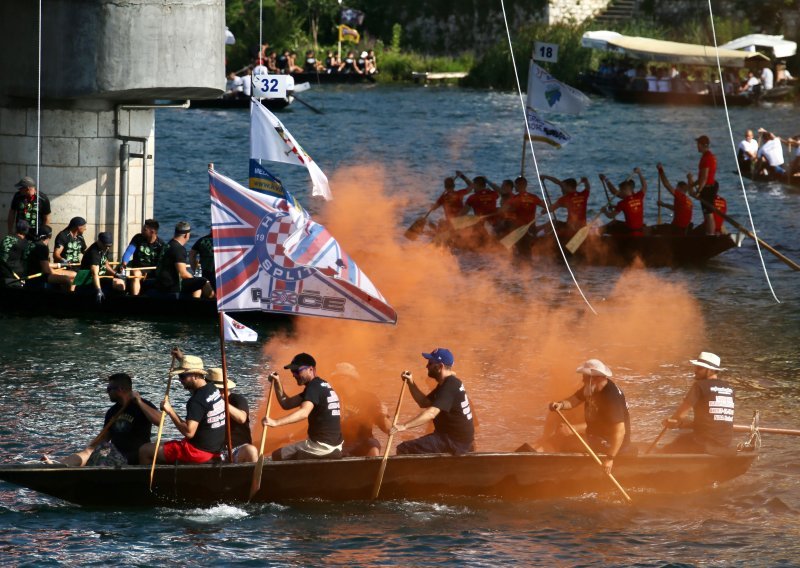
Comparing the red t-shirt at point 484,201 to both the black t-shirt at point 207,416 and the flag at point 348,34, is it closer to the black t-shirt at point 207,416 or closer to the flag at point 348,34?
the black t-shirt at point 207,416

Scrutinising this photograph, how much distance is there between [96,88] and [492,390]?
9253 mm

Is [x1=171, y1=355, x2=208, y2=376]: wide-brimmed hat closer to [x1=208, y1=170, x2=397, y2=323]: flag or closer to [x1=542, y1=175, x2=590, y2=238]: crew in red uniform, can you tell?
[x1=208, y1=170, x2=397, y2=323]: flag

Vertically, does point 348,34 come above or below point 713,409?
above

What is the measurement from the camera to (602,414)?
1581 centimetres

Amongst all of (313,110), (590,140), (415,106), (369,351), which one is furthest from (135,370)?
(415,106)

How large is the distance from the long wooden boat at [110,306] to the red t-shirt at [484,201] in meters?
8.19

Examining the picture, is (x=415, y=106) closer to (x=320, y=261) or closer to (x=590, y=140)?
(x=590, y=140)

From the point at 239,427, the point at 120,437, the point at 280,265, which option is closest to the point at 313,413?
the point at 239,427

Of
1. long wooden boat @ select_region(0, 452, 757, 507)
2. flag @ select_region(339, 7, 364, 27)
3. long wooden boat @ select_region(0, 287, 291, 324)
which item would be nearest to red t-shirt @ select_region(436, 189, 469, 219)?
long wooden boat @ select_region(0, 287, 291, 324)

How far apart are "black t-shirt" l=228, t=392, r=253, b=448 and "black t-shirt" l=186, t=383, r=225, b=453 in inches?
12.5

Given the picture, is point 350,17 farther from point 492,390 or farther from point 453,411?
point 453,411

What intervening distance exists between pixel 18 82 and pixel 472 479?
13769 mm

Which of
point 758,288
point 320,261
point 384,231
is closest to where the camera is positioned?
point 320,261

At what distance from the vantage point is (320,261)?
15414 mm
